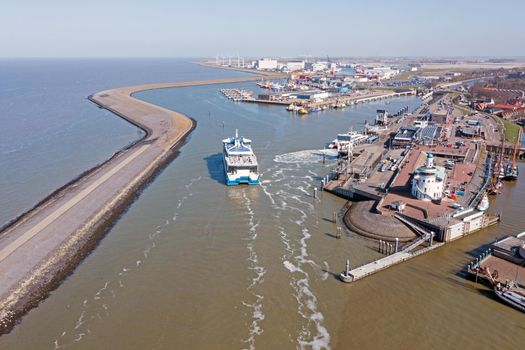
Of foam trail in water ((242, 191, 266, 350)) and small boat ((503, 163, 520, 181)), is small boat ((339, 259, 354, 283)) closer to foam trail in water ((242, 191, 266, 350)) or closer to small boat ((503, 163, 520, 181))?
foam trail in water ((242, 191, 266, 350))

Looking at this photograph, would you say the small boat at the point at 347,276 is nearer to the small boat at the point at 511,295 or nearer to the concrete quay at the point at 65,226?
the small boat at the point at 511,295

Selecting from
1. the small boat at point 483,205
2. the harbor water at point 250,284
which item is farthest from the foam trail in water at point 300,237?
the small boat at point 483,205

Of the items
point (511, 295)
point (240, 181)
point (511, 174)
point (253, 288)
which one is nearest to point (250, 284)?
point (253, 288)

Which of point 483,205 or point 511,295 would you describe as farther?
point 483,205

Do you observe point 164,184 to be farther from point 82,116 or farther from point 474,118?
point 474,118

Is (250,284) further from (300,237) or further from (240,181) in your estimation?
(240,181)

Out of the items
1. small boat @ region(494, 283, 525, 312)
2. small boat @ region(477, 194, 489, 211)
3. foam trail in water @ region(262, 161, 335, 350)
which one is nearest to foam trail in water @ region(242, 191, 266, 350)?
foam trail in water @ region(262, 161, 335, 350)
